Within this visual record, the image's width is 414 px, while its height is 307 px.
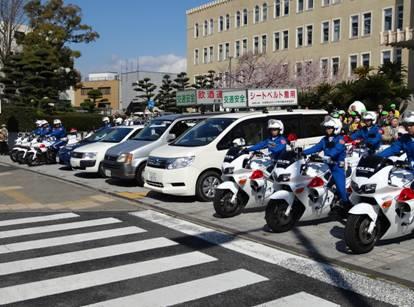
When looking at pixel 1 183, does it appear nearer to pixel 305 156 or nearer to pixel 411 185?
pixel 305 156

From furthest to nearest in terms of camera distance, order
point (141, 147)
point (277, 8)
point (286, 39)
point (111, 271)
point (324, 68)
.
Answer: point (277, 8) < point (286, 39) < point (324, 68) < point (141, 147) < point (111, 271)

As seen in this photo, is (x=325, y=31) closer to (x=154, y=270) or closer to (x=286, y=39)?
(x=286, y=39)

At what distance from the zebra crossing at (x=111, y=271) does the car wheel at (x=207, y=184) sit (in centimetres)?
224

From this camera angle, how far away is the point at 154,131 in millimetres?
13500

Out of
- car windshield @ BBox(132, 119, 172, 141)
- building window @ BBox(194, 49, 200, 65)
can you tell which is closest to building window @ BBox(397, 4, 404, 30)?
building window @ BBox(194, 49, 200, 65)

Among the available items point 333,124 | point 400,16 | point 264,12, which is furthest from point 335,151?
point 264,12

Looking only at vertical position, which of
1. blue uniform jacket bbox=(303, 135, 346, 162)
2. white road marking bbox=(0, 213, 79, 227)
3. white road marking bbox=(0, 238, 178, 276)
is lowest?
white road marking bbox=(0, 238, 178, 276)

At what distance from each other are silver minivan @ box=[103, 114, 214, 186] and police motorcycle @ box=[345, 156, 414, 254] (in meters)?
6.51

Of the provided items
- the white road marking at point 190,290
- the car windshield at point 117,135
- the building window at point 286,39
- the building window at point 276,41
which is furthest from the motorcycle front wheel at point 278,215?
the building window at point 276,41

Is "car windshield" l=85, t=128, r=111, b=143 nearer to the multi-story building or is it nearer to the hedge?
the hedge

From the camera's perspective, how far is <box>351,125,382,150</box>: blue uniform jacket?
10326 mm

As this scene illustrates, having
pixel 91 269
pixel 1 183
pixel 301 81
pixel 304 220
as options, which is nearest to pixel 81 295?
pixel 91 269

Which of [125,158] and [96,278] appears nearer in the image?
[96,278]

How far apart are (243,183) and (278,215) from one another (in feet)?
3.79
